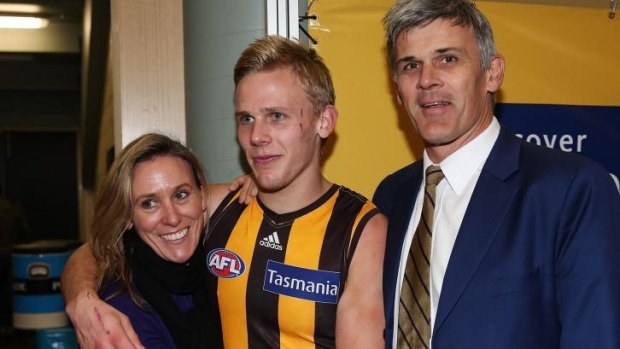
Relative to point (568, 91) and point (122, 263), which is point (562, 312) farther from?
point (568, 91)

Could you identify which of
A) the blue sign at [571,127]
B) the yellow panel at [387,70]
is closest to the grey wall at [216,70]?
the yellow panel at [387,70]

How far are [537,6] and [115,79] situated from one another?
168cm

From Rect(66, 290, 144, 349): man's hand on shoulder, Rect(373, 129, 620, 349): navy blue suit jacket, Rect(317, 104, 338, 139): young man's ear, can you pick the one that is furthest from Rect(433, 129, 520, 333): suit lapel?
Rect(66, 290, 144, 349): man's hand on shoulder

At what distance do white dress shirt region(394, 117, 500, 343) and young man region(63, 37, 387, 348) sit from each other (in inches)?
5.9

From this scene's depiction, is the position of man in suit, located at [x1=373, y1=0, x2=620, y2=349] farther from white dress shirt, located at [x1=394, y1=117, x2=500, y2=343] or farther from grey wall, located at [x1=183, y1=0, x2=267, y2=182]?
grey wall, located at [x1=183, y1=0, x2=267, y2=182]

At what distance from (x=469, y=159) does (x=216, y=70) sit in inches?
36.3

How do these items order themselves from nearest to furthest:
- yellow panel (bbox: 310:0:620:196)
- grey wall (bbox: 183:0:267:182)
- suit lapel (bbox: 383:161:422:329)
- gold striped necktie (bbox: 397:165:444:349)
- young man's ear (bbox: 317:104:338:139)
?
1. gold striped necktie (bbox: 397:165:444:349)
2. suit lapel (bbox: 383:161:422:329)
3. young man's ear (bbox: 317:104:338:139)
4. grey wall (bbox: 183:0:267:182)
5. yellow panel (bbox: 310:0:620:196)

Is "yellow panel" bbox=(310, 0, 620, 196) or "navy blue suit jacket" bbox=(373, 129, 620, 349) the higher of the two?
"yellow panel" bbox=(310, 0, 620, 196)

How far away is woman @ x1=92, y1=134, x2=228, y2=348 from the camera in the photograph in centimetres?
177

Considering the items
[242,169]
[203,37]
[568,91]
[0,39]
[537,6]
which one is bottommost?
[242,169]

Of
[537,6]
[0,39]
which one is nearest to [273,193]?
[537,6]

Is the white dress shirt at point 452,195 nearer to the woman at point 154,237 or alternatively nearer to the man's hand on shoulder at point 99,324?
the woman at point 154,237

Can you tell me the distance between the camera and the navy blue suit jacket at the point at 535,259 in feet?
4.48

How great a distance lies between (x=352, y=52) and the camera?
231 centimetres
